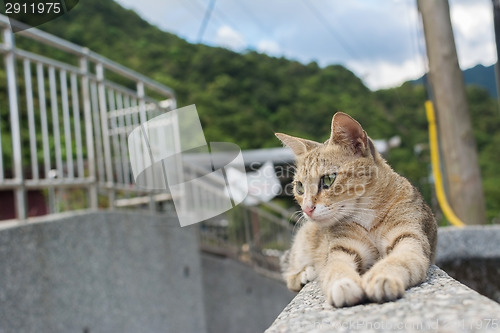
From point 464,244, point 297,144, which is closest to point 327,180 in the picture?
point 297,144

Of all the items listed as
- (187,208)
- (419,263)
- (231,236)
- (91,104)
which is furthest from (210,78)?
(419,263)

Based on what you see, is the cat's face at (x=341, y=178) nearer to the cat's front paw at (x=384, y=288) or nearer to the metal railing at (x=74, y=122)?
the cat's front paw at (x=384, y=288)

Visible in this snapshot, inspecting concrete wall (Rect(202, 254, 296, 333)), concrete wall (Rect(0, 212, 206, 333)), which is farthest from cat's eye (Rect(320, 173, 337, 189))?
concrete wall (Rect(202, 254, 296, 333))

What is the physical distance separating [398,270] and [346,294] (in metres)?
0.19

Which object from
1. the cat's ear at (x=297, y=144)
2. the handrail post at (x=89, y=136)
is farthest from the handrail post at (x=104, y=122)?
the cat's ear at (x=297, y=144)

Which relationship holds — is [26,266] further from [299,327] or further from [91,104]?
[299,327]

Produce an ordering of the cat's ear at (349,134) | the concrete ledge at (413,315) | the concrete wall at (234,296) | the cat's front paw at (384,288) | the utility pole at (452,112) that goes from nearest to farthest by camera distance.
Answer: the concrete ledge at (413,315) < the cat's front paw at (384,288) < the cat's ear at (349,134) < the utility pole at (452,112) < the concrete wall at (234,296)

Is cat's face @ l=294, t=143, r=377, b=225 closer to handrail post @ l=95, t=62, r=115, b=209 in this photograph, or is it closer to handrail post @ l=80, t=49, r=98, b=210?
handrail post @ l=80, t=49, r=98, b=210

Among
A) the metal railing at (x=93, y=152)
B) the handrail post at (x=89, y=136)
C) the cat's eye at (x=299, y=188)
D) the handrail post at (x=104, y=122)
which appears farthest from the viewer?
the handrail post at (x=104, y=122)

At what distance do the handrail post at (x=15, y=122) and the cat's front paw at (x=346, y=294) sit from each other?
2.69 m

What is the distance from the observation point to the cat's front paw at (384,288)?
126cm

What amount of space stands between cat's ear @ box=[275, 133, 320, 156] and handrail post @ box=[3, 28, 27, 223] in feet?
7.25

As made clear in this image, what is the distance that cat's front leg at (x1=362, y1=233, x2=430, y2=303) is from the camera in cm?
127

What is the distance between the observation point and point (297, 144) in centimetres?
197
